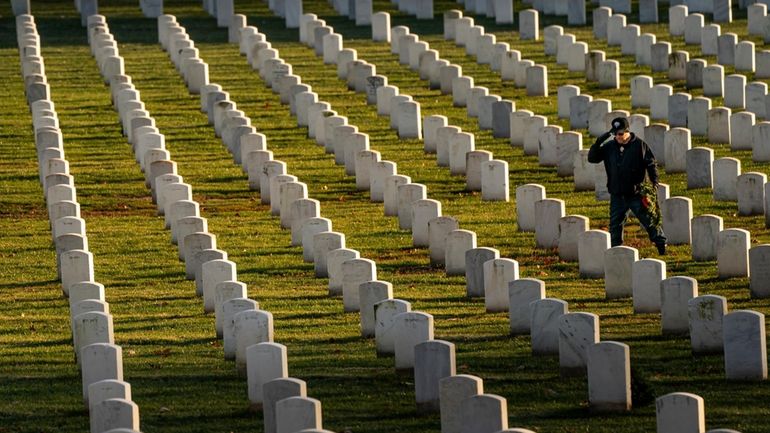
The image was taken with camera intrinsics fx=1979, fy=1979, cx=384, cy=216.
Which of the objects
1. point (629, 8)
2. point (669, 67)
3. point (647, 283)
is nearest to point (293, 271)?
point (647, 283)

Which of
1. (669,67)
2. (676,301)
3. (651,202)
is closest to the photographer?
(676,301)

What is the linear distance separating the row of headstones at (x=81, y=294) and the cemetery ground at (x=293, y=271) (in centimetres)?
37

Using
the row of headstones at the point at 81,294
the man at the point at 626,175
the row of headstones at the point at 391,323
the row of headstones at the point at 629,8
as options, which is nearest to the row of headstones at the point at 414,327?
the row of headstones at the point at 391,323

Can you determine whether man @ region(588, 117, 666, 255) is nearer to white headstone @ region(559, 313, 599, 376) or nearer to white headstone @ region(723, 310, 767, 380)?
white headstone @ region(559, 313, 599, 376)

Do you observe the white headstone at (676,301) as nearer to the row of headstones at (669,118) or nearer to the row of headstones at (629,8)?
the row of headstones at (669,118)

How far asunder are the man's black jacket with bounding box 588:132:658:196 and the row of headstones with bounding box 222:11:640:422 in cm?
236

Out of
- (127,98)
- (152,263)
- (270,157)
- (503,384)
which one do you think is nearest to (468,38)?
(127,98)

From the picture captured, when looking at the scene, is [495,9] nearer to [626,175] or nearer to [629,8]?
[629,8]

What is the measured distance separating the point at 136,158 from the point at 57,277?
6742 mm

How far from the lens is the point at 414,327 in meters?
16.3

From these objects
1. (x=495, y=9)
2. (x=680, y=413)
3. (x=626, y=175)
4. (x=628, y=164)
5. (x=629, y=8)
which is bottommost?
(x=680, y=413)

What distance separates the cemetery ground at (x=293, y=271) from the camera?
51.1 feet

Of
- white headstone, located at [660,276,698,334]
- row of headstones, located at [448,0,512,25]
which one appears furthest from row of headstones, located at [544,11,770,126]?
white headstone, located at [660,276,698,334]

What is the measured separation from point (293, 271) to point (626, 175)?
3688 mm
